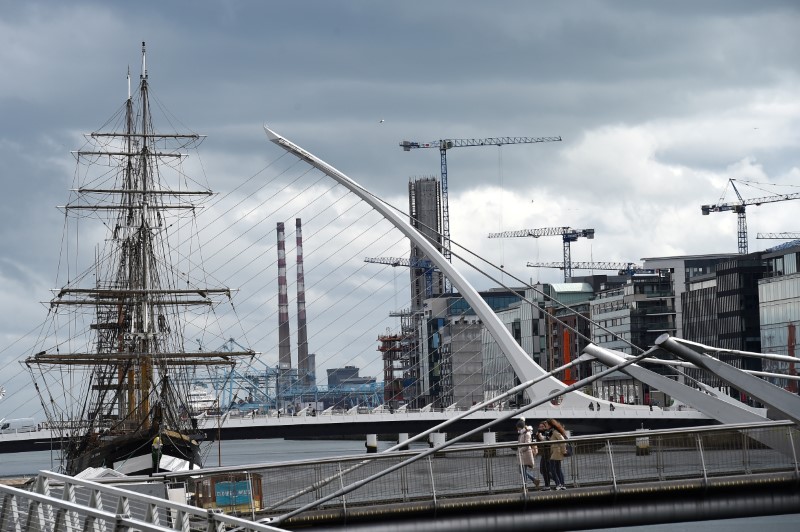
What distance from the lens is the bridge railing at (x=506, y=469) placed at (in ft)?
76.5

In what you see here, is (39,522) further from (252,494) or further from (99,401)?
(99,401)

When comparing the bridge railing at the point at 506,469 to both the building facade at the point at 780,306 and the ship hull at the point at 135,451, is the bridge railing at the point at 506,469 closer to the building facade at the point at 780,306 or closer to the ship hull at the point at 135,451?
the ship hull at the point at 135,451

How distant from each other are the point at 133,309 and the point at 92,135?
12.0 metres

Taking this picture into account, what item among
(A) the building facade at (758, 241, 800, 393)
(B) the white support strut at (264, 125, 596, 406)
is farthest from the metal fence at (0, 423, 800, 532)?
(A) the building facade at (758, 241, 800, 393)

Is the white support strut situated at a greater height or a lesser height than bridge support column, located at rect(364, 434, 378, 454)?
greater

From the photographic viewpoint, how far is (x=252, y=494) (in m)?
23.2

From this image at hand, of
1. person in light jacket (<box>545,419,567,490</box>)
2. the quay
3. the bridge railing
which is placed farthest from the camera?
the quay

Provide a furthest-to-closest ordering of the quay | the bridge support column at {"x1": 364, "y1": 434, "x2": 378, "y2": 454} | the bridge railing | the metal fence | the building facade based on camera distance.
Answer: the bridge support column at {"x1": 364, "y1": 434, "x2": 378, "y2": 454}, the building facade, the quay, the bridge railing, the metal fence

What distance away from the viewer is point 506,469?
2419 cm

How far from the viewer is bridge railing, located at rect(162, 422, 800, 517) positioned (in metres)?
23.3

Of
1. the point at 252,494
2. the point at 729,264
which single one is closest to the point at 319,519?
the point at 252,494

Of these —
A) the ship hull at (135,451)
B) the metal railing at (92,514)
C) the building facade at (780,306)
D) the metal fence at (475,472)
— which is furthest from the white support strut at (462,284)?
the metal railing at (92,514)

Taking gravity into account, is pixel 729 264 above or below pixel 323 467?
above

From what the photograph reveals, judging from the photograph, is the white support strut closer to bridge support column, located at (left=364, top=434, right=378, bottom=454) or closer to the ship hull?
the ship hull
